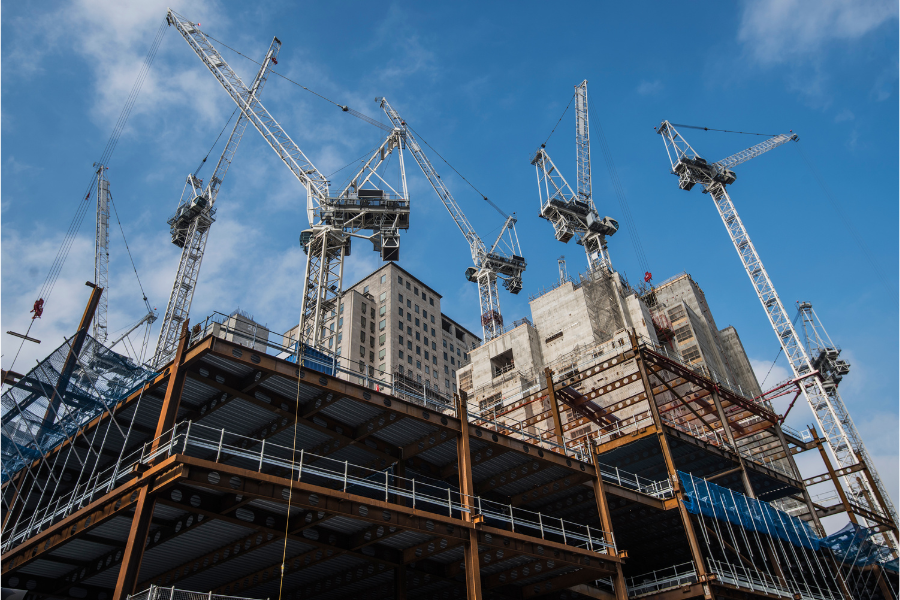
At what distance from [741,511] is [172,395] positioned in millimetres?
34430

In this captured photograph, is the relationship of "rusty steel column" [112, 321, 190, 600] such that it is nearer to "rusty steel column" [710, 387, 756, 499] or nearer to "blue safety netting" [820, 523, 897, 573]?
"rusty steel column" [710, 387, 756, 499]

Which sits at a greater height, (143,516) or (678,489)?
A: (678,489)

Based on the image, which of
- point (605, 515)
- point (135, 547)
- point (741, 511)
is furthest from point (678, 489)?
point (135, 547)

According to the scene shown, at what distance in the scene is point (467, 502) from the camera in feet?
89.0

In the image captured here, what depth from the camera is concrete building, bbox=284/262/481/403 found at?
353 ft

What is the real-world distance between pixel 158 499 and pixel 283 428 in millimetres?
8078

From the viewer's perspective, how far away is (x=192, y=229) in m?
99.9

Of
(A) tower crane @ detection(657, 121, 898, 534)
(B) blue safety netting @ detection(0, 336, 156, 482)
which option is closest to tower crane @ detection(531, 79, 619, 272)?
(A) tower crane @ detection(657, 121, 898, 534)

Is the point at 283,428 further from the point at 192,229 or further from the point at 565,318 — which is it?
the point at 192,229

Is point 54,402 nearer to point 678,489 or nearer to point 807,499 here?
point 678,489

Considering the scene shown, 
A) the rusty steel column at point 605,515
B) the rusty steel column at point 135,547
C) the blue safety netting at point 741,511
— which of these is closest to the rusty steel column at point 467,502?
the rusty steel column at point 605,515

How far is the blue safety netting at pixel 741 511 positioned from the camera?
1458 inches

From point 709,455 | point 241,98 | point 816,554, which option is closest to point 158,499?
point 709,455

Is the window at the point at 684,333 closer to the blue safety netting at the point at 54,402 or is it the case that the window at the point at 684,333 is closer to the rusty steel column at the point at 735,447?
the rusty steel column at the point at 735,447
